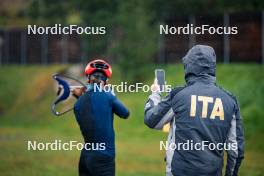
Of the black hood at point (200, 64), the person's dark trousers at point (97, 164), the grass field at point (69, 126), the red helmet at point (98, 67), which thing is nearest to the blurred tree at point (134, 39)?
the grass field at point (69, 126)

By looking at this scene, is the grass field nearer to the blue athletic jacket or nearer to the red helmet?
the blue athletic jacket

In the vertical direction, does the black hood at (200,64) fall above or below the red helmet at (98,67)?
below

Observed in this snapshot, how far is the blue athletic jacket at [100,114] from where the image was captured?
25.9 feet

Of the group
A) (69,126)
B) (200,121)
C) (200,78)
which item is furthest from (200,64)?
(69,126)

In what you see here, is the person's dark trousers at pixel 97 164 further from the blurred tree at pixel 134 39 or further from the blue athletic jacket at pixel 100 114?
the blurred tree at pixel 134 39

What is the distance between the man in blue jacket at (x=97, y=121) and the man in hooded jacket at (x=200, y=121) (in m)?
1.46

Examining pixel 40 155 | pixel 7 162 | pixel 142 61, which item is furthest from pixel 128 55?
pixel 7 162

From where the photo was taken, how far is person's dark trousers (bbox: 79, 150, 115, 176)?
778cm

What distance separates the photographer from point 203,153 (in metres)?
6.23

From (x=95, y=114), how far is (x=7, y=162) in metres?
6.80

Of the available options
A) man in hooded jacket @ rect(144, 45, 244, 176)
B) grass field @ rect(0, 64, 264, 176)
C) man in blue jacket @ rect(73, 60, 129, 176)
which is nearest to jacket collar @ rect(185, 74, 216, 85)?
man in hooded jacket @ rect(144, 45, 244, 176)

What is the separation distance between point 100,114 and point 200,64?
6.06 feet

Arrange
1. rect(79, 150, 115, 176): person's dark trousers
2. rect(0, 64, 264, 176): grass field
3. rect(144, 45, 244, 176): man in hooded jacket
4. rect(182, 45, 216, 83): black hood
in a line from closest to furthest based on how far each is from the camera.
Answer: rect(144, 45, 244, 176): man in hooded jacket, rect(182, 45, 216, 83): black hood, rect(79, 150, 115, 176): person's dark trousers, rect(0, 64, 264, 176): grass field

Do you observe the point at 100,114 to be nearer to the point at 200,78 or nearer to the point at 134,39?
the point at 200,78
